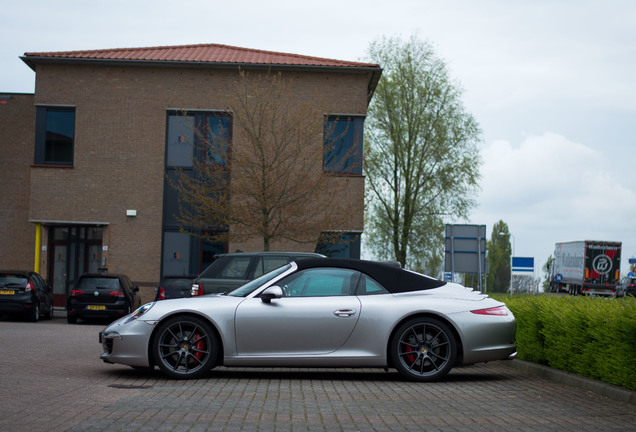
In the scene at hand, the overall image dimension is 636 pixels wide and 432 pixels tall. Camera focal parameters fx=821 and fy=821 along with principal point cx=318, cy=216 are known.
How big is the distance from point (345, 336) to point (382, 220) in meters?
37.2

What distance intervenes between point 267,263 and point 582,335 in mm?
7068

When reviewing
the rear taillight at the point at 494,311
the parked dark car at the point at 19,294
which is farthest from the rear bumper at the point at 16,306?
the rear taillight at the point at 494,311

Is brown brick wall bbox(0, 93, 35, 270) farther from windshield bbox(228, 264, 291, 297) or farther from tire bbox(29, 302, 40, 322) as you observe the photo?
windshield bbox(228, 264, 291, 297)

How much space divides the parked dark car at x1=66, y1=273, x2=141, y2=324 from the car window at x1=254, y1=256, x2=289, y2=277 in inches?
364

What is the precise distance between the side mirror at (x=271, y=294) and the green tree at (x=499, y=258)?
10559 cm

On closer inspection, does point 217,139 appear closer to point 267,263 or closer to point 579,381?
point 267,263

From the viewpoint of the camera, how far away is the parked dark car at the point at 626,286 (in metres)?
45.3

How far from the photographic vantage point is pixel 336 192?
90.5 feet

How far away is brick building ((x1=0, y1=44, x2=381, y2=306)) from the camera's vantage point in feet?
97.3

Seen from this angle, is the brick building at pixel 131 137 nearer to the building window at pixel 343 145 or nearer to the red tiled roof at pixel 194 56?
the red tiled roof at pixel 194 56

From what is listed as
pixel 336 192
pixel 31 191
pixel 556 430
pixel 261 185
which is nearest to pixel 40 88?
pixel 31 191

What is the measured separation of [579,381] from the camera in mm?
9344

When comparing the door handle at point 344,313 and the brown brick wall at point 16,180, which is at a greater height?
the brown brick wall at point 16,180

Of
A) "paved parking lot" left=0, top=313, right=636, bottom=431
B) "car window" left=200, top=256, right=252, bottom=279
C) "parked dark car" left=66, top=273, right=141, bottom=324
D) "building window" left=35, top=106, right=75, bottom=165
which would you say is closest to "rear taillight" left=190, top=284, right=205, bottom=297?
"car window" left=200, top=256, right=252, bottom=279
